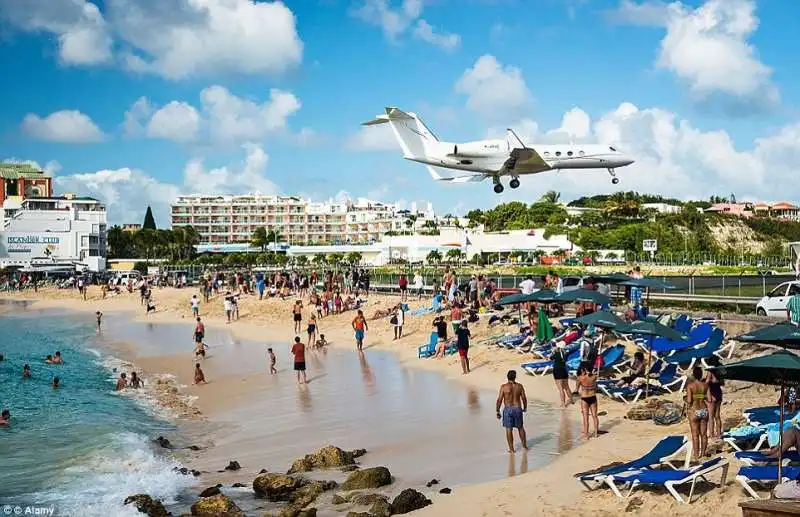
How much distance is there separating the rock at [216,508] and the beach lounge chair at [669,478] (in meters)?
4.61

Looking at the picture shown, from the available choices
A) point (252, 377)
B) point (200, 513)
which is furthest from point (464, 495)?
point (252, 377)

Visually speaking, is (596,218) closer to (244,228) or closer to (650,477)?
(244,228)

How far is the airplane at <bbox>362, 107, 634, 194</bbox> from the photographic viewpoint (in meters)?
32.4

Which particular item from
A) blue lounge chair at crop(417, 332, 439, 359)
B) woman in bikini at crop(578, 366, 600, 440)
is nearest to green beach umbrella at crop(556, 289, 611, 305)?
blue lounge chair at crop(417, 332, 439, 359)

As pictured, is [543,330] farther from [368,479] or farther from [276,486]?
[276,486]

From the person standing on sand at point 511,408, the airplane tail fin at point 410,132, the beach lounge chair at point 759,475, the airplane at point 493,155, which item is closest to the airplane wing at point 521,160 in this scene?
the airplane at point 493,155

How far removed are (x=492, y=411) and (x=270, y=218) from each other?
Result: 140m

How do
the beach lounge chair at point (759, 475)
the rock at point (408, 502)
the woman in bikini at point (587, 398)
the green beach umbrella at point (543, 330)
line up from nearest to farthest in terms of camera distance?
the beach lounge chair at point (759, 475)
the rock at point (408, 502)
the woman in bikini at point (587, 398)
the green beach umbrella at point (543, 330)

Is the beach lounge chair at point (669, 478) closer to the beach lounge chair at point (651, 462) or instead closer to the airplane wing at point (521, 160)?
the beach lounge chair at point (651, 462)

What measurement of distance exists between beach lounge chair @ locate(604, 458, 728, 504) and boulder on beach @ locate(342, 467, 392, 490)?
10.3 feet

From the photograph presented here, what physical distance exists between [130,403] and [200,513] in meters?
10.6

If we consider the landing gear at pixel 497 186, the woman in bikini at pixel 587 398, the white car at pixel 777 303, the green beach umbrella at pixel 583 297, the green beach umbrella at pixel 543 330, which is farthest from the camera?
the landing gear at pixel 497 186

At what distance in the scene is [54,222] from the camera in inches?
3573

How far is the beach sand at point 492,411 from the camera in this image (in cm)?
890
